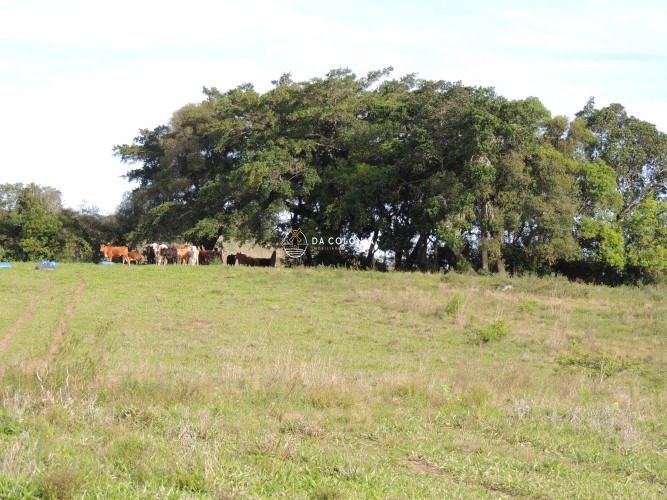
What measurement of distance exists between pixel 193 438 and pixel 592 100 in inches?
1550

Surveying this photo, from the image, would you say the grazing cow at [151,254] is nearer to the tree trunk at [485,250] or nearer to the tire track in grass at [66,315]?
the tire track in grass at [66,315]

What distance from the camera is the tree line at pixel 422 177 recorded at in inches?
1379

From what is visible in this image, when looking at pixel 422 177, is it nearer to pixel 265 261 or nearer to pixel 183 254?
pixel 265 261

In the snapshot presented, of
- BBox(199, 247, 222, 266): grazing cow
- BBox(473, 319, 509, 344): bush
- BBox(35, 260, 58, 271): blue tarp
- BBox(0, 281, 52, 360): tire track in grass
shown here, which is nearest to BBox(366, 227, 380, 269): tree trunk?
BBox(199, 247, 222, 266): grazing cow

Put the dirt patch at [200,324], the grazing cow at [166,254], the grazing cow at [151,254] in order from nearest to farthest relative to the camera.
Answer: the dirt patch at [200,324] < the grazing cow at [166,254] < the grazing cow at [151,254]

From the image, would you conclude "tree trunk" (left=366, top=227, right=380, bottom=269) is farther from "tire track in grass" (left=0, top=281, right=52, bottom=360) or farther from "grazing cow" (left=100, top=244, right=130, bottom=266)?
"tire track in grass" (left=0, top=281, right=52, bottom=360)

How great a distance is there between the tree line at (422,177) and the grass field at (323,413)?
43.0 feet

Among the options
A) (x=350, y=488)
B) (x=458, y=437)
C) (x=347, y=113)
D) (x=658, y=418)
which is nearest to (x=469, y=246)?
(x=347, y=113)

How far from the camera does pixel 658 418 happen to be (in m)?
10.6

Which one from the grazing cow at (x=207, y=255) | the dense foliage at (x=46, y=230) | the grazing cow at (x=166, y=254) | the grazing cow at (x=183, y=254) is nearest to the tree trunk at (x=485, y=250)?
the grazing cow at (x=207, y=255)

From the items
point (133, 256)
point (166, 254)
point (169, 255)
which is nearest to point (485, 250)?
point (169, 255)

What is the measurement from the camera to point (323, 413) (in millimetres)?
9242

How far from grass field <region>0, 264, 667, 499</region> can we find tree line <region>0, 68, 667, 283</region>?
43.0ft

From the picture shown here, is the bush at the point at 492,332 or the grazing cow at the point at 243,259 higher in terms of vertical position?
the grazing cow at the point at 243,259
